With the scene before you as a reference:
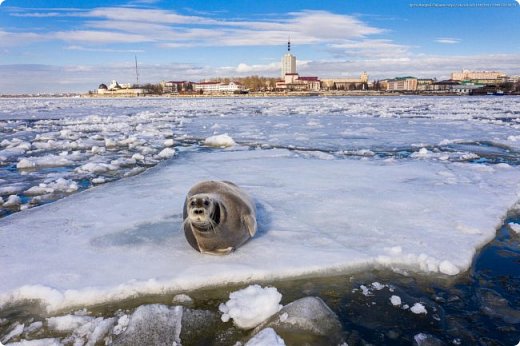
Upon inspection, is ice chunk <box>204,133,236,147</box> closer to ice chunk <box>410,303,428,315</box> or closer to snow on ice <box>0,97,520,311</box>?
snow on ice <box>0,97,520,311</box>

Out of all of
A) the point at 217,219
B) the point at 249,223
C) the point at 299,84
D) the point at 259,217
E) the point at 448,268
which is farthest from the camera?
the point at 299,84

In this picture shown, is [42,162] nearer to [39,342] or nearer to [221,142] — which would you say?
[221,142]

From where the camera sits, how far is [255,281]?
125 inches

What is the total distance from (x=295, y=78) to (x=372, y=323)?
144413mm

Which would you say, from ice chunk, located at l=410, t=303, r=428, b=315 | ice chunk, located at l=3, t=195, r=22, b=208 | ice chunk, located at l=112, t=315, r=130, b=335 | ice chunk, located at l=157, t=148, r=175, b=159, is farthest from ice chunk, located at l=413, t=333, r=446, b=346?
ice chunk, located at l=157, t=148, r=175, b=159

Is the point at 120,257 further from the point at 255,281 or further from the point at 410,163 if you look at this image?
the point at 410,163

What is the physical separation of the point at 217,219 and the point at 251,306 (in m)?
0.88

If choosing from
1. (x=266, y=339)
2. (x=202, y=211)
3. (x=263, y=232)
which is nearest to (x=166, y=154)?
(x=263, y=232)

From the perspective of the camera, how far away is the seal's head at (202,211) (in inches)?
122

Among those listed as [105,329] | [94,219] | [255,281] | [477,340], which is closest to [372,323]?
[477,340]

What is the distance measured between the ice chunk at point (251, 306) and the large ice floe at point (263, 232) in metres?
0.26

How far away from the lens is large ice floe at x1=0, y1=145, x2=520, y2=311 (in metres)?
3.18

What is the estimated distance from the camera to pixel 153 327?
8.58 feet

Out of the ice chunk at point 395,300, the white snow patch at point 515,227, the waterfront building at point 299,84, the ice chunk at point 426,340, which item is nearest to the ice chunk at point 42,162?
the ice chunk at point 395,300
